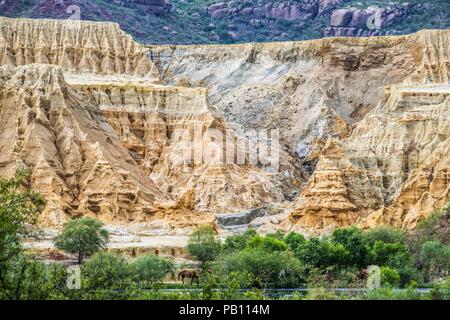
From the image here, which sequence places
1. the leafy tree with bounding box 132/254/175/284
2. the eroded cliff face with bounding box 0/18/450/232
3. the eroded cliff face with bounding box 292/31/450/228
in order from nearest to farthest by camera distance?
the leafy tree with bounding box 132/254/175/284 → the eroded cliff face with bounding box 292/31/450/228 → the eroded cliff face with bounding box 0/18/450/232

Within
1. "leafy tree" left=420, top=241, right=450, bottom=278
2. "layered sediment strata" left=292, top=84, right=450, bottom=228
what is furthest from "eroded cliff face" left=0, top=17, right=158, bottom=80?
"leafy tree" left=420, top=241, right=450, bottom=278

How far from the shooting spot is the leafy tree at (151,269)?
81.3m

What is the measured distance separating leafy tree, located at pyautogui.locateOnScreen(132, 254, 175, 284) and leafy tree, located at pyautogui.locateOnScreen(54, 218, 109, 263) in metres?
8.27

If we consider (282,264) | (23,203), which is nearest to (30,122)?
(282,264)

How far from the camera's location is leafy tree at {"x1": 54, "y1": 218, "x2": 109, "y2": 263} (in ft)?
321

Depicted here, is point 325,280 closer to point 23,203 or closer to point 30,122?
point 23,203

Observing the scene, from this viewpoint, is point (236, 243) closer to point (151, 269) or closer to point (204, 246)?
point (204, 246)

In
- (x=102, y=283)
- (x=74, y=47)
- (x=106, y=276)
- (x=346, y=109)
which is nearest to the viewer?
(x=102, y=283)

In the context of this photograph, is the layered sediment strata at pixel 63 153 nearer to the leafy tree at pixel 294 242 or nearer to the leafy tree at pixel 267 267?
the leafy tree at pixel 294 242

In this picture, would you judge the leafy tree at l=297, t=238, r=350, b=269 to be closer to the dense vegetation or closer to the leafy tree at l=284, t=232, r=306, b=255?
the dense vegetation

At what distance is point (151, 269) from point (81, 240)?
14.5 metres

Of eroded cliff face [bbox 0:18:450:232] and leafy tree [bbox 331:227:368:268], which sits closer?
leafy tree [bbox 331:227:368:268]

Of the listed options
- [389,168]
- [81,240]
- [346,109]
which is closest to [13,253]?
[81,240]

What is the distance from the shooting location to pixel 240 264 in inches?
3268
